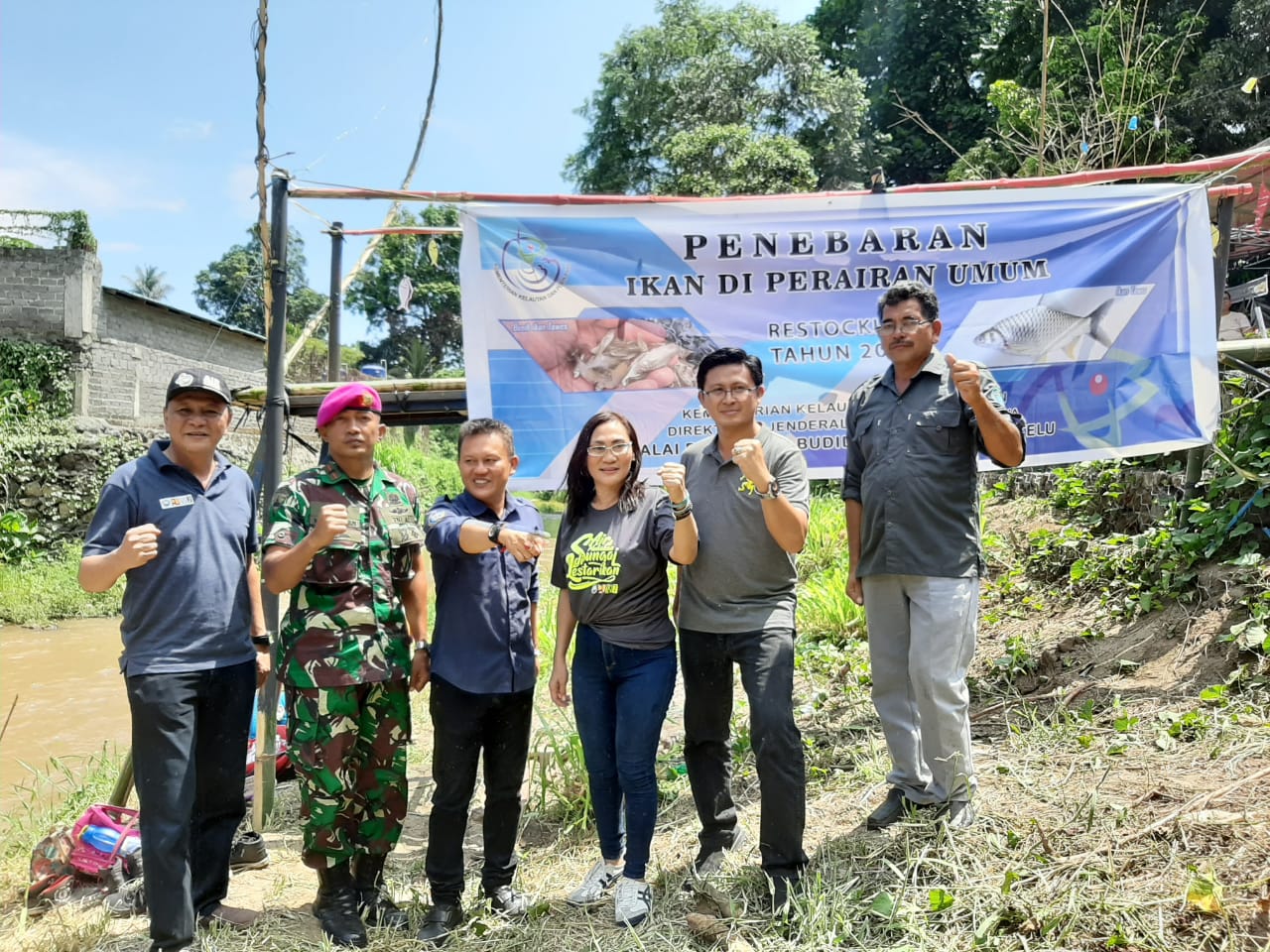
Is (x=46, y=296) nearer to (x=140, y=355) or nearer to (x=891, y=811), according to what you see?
(x=140, y=355)

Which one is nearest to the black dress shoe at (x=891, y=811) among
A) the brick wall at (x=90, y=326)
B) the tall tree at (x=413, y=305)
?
the brick wall at (x=90, y=326)

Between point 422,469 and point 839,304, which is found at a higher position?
point 839,304

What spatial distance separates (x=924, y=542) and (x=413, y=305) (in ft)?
106

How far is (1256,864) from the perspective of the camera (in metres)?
2.36

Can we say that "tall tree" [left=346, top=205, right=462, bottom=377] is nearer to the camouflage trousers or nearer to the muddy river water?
the muddy river water

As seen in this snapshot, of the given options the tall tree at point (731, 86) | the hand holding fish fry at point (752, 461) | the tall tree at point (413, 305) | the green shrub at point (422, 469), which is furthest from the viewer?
the tall tree at point (413, 305)

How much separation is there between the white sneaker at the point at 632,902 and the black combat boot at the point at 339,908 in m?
0.82

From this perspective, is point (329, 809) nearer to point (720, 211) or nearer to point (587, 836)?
point (587, 836)

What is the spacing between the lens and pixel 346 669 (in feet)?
8.71

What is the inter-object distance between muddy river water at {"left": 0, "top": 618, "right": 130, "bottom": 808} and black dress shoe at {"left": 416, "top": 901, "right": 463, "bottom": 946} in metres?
3.09

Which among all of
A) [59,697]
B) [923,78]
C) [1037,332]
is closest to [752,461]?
[1037,332]

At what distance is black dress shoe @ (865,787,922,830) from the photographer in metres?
3.00

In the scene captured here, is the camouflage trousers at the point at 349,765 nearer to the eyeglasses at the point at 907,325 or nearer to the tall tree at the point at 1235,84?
the eyeglasses at the point at 907,325

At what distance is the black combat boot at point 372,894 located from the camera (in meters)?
2.80
